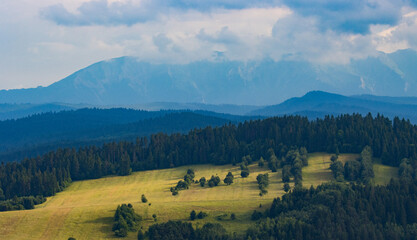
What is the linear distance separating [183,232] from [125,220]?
63.3 feet

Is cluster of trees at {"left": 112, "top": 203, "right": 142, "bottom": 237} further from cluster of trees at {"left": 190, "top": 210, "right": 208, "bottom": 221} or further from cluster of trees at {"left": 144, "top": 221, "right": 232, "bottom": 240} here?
cluster of trees at {"left": 190, "top": 210, "right": 208, "bottom": 221}

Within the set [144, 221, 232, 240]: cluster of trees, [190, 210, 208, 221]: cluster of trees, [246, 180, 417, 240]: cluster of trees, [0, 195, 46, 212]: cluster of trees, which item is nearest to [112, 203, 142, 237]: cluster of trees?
[144, 221, 232, 240]: cluster of trees

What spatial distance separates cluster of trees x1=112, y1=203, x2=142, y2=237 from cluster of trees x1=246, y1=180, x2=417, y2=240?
113 feet

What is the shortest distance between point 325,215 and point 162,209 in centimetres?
5081

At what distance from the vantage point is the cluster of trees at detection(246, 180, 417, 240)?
135375 mm

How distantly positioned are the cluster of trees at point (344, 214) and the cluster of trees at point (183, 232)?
867 cm

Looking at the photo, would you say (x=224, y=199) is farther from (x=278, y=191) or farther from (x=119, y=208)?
(x=119, y=208)

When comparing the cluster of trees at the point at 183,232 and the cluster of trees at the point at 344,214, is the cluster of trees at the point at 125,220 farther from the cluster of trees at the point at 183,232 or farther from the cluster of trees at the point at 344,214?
the cluster of trees at the point at 344,214

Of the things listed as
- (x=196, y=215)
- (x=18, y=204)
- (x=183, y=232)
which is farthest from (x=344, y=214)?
(x=18, y=204)

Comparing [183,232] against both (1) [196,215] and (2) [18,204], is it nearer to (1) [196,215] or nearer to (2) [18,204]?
(1) [196,215]

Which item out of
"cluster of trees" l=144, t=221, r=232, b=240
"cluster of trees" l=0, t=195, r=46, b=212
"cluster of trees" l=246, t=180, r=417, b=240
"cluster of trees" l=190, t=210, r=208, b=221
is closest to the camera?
"cluster of trees" l=246, t=180, r=417, b=240

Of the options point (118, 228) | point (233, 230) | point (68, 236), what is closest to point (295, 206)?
point (233, 230)

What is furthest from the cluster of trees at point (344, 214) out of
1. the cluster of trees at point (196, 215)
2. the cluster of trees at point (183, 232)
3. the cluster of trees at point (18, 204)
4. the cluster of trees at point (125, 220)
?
the cluster of trees at point (18, 204)

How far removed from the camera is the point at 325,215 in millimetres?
143750
